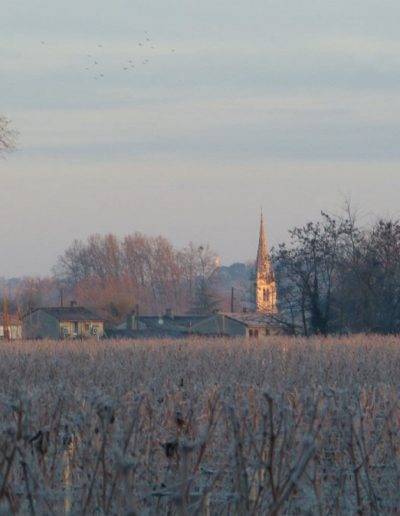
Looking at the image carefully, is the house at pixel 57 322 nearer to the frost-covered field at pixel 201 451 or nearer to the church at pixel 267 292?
the church at pixel 267 292

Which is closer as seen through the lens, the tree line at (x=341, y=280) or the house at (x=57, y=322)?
the tree line at (x=341, y=280)

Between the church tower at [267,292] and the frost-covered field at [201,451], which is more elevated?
the church tower at [267,292]

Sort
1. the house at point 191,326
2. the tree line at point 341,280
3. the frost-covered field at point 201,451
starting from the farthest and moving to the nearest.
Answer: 1. the house at point 191,326
2. the tree line at point 341,280
3. the frost-covered field at point 201,451

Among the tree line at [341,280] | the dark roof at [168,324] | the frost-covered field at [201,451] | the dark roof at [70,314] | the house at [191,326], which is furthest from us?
the dark roof at [70,314]

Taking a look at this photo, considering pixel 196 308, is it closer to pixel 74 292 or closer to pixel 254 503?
pixel 74 292

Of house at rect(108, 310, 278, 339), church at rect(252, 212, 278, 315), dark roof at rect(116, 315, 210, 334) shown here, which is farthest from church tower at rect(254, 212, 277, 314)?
dark roof at rect(116, 315, 210, 334)

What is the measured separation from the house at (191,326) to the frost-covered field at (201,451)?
52.5 meters

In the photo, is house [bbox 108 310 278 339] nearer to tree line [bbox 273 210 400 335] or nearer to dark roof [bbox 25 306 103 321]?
dark roof [bbox 25 306 103 321]

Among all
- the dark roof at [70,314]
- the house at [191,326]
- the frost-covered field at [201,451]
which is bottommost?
the frost-covered field at [201,451]

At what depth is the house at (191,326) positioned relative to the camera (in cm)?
6350

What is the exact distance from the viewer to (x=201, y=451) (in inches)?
177

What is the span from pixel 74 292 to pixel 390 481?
9829 cm

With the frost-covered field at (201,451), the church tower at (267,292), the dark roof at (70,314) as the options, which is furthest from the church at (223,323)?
the frost-covered field at (201,451)

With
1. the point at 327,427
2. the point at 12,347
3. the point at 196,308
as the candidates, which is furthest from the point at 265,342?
the point at 196,308
